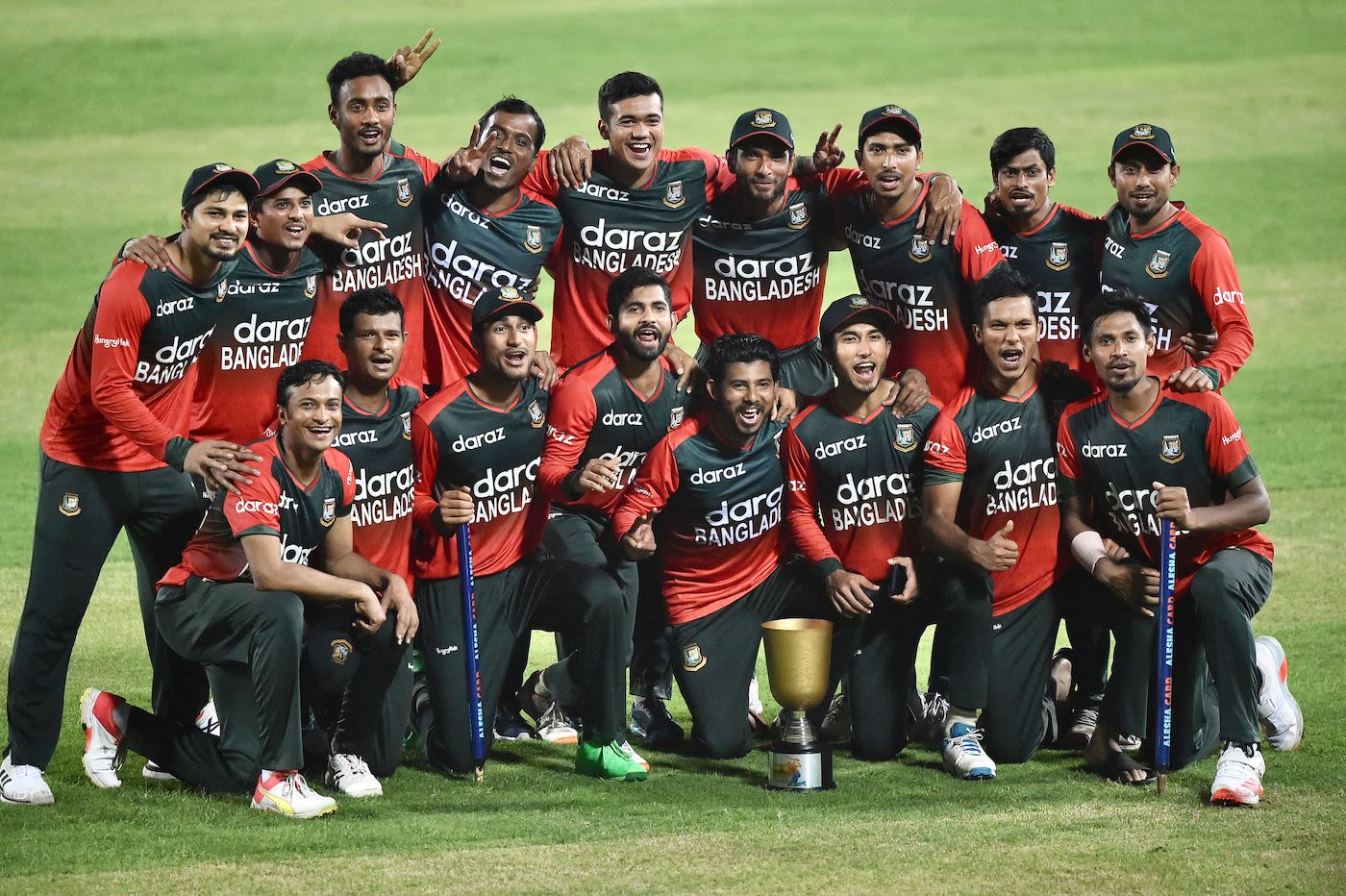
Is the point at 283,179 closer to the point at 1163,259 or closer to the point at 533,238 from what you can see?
the point at 533,238

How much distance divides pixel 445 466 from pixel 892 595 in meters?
1.92

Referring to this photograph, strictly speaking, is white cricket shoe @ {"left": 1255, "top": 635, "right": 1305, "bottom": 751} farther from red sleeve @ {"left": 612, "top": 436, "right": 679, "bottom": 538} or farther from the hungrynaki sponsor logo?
red sleeve @ {"left": 612, "top": 436, "right": 679, "bottom": 538}

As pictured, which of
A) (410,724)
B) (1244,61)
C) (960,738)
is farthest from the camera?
(1244,61)

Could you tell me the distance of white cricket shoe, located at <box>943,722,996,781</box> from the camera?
7305 millimetres

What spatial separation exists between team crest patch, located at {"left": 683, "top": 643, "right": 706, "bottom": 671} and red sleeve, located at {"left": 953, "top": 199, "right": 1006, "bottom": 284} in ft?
6.50

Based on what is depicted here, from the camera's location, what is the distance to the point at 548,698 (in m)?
8.05

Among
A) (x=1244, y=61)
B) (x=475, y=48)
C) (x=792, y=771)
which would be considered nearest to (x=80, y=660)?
(x=792, y=771)

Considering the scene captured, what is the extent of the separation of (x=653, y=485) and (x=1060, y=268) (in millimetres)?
2062

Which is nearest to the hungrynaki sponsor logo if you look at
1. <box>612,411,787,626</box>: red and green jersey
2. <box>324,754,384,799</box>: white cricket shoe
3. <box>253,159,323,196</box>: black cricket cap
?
<box>612,411,787,626</box>: red and green jersey

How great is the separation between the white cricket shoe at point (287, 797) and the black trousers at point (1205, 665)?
3.07m

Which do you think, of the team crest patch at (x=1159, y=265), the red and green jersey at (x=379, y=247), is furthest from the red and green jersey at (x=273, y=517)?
the team crest patch at (x=1159, y=265)

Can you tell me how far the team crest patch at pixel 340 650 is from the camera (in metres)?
7.18

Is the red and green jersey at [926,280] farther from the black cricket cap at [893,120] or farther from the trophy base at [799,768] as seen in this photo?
the trophy base at [799,768]

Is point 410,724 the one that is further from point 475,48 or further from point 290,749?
point 475,48
